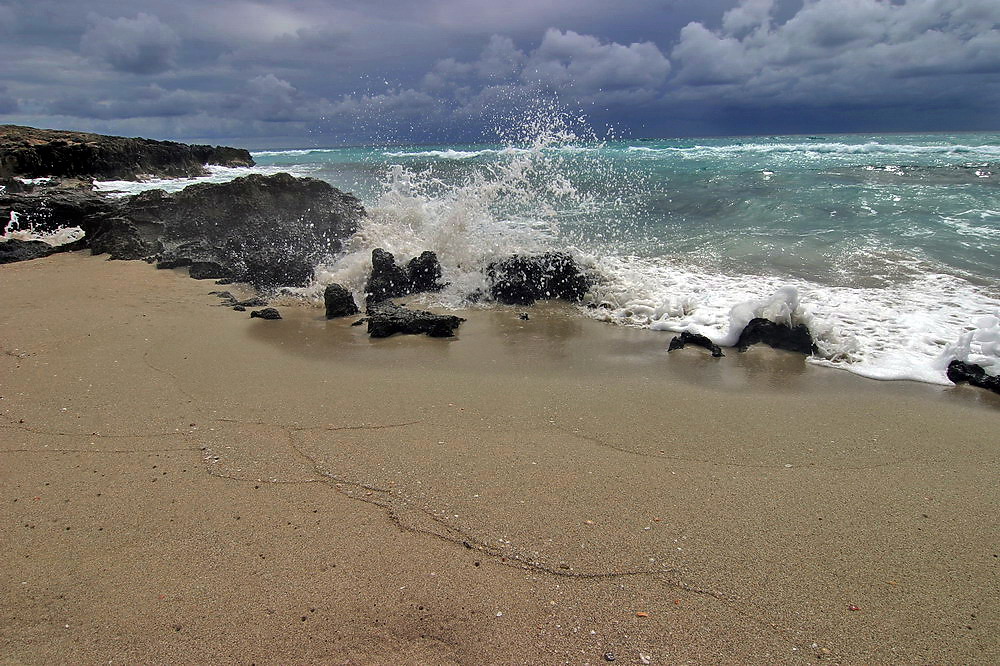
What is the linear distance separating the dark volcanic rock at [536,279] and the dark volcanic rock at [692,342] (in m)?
1.82

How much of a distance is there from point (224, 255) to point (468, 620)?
7.95m

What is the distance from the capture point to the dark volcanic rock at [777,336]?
514 cm

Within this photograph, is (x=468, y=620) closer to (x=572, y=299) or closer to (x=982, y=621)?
(x=982, y=621)

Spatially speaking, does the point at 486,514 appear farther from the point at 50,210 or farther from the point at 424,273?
the point at 50,210

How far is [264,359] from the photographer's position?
4.80m

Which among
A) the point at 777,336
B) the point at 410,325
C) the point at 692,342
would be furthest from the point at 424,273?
the point at 777,336

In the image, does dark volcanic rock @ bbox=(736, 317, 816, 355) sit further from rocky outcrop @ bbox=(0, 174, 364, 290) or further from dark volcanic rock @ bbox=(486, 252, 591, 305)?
rocky outcrop @ bbox=(0, 174, 364, 290)

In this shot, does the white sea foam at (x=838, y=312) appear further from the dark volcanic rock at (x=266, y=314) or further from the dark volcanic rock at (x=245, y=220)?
the dark volcanic rock at (x=245, y=220)

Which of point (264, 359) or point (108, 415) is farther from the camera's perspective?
point (264, 359)

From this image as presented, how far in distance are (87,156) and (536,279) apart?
86.7 feet

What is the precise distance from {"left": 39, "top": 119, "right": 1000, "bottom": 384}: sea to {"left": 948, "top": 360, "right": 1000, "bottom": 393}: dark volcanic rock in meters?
0.11

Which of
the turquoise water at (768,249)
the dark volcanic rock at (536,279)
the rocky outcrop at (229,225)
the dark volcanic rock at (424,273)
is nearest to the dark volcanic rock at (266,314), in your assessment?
the turquoise water at (768,249)

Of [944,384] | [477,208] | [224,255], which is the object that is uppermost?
[477,208]

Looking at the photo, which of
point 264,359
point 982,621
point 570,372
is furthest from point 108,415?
point 982,621
